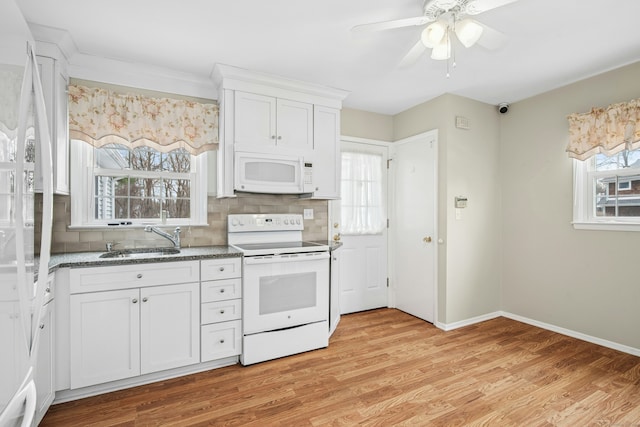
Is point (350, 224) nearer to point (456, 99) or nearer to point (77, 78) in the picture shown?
point (456, 99)

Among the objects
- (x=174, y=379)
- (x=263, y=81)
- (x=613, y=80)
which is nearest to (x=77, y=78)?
(x=263, y=81)

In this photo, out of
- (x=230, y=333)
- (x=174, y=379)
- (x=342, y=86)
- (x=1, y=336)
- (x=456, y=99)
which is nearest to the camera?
(x=1, y=336)

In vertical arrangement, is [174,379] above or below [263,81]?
below

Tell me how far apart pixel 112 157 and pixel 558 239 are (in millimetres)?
4198

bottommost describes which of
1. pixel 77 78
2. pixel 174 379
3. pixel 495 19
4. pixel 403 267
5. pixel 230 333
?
pixel 174 379

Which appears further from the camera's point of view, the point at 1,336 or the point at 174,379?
the point at 174,379

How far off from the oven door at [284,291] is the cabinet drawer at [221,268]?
69 mm

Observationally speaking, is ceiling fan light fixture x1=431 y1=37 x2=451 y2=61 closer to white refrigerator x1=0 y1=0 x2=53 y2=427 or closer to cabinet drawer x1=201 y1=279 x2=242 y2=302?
white refrigerator x1=0 y1=0 x2=53 y2=427

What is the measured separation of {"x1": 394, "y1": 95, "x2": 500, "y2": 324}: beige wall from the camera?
10.8 ft

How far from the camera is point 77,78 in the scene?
2512mm

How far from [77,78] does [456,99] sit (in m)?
3.44

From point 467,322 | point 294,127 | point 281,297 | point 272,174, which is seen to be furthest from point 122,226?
point 467,322

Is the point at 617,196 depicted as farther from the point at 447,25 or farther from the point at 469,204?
the point at 447,25

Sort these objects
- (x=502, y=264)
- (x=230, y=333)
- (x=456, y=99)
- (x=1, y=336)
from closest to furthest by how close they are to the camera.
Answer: (x=1, y=336) < (x=230, y=333) < (x=456, y=99) < (x=502, y=264)
